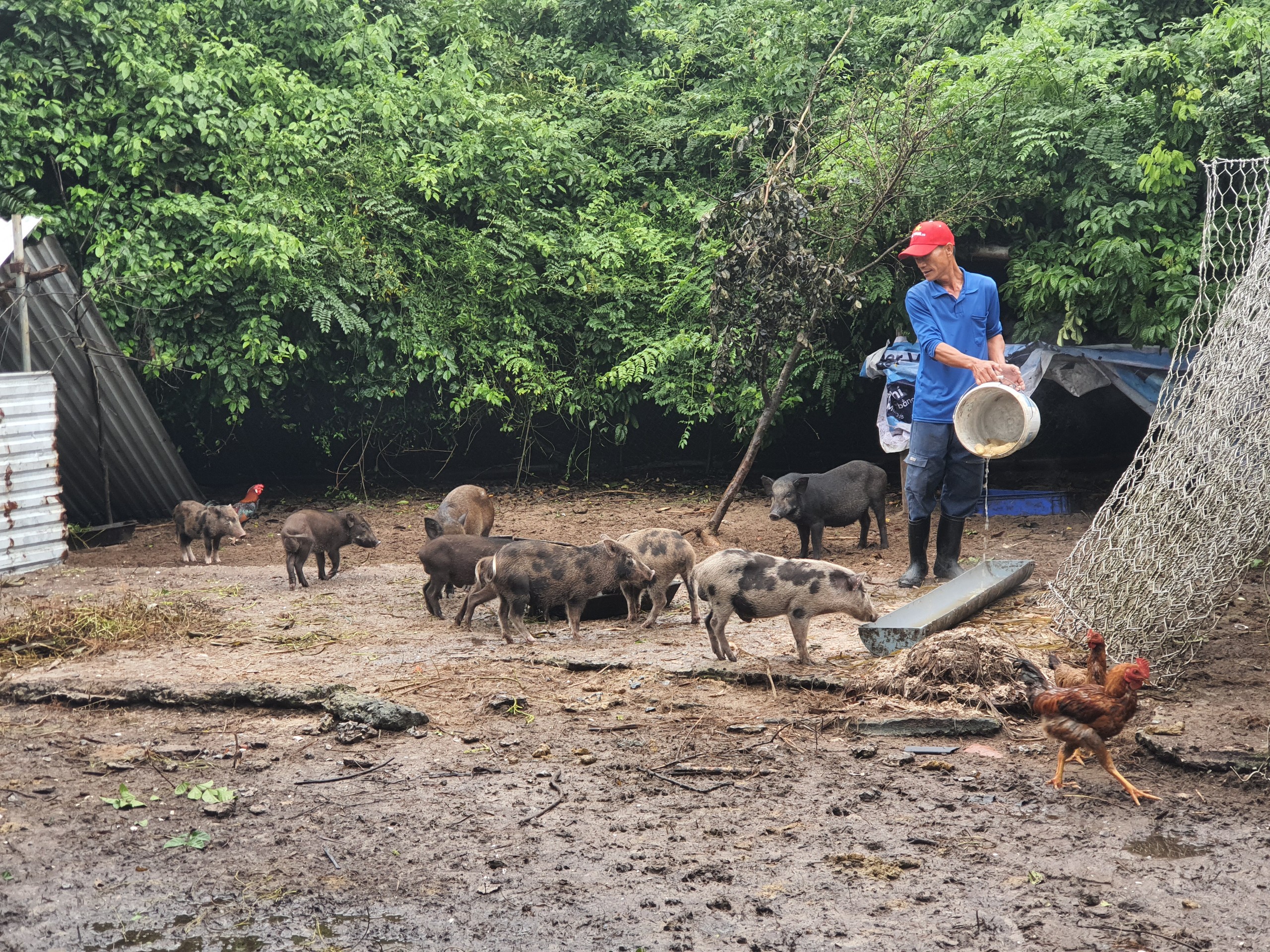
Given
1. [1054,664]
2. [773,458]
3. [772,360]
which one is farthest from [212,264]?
[1054,664]

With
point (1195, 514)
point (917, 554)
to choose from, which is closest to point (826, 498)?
point (917, 554)

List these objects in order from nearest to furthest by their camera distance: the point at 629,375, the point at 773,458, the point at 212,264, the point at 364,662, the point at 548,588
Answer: the point at 364,662
the point at 548,588
the point at 212,264
the point at 629,375
the point at 773,458

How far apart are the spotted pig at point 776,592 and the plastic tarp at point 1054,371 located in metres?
3.89

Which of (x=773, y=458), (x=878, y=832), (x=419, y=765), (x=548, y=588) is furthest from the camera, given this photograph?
(x=773, y=458)

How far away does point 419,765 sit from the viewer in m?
A: 5.36

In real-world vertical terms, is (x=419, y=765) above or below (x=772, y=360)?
below

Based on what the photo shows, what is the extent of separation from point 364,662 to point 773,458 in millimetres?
8720

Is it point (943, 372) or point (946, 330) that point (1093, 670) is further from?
point (946, 330)

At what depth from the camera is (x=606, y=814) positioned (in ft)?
15.7

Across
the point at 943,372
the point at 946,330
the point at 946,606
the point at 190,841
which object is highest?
the point at 946,330

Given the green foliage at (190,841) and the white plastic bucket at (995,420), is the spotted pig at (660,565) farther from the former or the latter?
the green foliage at (190,841)

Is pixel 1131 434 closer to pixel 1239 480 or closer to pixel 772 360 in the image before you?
pixel 772 360

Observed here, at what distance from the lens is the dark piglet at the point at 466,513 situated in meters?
10.1

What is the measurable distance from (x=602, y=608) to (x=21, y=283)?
6.25m
